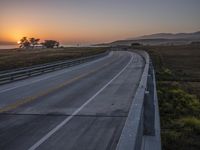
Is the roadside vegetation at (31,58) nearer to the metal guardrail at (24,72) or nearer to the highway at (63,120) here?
the metal guardrail at (24,72)

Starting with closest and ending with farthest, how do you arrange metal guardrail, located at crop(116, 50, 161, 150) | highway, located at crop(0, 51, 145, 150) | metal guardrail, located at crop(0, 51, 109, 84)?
metal guardrail, located at crop(116, 50, 161, 150)
highway, located at crop(0, 51, 145, 150)
metal guardrail, located at crop(0, 51, 109, 84)

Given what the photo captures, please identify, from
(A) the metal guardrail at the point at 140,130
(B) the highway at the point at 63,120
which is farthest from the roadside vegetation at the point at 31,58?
(A) the metal guardrail at the point at 140,130

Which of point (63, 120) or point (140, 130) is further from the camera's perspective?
point (63, 120)

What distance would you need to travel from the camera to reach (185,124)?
10.9 metres

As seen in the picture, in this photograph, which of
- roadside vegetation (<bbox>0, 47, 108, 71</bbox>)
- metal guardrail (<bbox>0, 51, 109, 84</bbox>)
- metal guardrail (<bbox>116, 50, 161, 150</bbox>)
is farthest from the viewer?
roadside vegetation (<bbox>0, 47, 108, 71</bbox>)

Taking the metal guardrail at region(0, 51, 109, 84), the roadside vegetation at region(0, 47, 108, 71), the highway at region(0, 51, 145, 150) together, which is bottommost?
the roadside vegetation at region(0, 47, 108, 71)

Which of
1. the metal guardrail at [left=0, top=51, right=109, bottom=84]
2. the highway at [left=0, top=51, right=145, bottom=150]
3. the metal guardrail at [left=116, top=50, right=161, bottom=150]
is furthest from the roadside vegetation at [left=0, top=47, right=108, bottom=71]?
the metal guardrail at [left=116, top=50, right=161, bottom=150]

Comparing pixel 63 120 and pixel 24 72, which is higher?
pixel 63 120

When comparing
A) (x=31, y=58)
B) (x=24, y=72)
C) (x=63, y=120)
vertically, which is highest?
(x=63, y=120)

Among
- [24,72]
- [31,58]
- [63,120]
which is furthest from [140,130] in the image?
[31,58]

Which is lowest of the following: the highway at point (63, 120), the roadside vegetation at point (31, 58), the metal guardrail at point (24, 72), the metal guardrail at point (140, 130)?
the roadside vegetation at point (31, 58)

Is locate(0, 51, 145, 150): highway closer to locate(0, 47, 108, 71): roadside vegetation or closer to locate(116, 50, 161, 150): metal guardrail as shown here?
locate(116, 50, 161, 150): metal guardrail

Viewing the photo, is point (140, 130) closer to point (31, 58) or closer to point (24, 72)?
point (24, 72)

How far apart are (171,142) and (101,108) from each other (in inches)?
193
